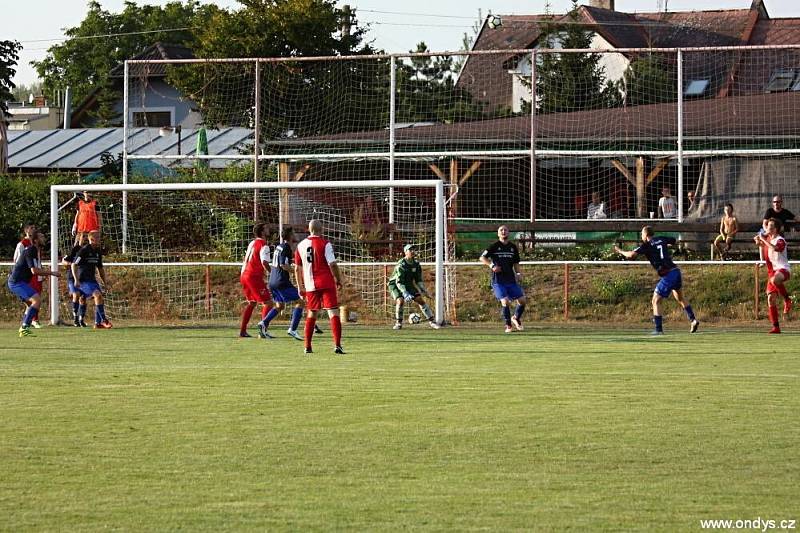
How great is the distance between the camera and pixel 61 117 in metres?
81.8

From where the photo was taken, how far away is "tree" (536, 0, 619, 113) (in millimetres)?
35366

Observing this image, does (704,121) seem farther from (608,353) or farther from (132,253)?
(608,353)

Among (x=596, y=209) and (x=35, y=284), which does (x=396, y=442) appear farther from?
(x=596, y=209)

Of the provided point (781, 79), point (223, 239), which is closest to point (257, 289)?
point (223, 239)

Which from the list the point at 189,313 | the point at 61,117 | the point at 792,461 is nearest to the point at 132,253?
the point at 189,313

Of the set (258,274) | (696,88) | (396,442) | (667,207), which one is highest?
(696,88)

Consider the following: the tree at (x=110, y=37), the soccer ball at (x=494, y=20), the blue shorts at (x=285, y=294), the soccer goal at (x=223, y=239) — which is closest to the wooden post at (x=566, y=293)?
the soccer goal at (x=223, y=239)

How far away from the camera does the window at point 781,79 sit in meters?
42.3

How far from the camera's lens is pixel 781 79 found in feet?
145

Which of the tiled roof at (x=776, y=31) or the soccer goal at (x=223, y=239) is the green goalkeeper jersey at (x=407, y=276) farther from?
the tiled roof at (x=776, y=31)

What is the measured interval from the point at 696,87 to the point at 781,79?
281 cm

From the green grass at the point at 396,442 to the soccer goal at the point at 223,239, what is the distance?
1092 cm

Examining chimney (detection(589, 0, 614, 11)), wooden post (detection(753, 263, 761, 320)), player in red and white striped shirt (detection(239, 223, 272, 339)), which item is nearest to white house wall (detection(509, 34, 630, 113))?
chimney (detection(589, 0, 614, 11))

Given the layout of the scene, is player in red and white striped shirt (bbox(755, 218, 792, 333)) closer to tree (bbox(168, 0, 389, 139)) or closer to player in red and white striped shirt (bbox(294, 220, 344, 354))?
player in red and white striped shirt (bbox(294, 220, 344, 354))
